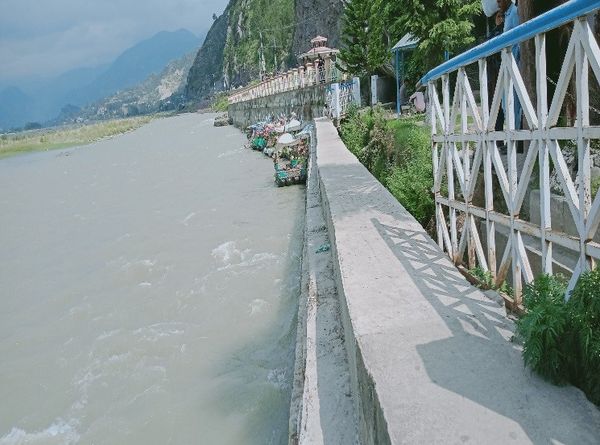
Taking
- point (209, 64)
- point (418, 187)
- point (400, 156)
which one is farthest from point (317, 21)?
point (209, 64)

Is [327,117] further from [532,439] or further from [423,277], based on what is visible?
[532,439]

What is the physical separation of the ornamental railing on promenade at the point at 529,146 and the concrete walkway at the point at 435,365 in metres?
0.40

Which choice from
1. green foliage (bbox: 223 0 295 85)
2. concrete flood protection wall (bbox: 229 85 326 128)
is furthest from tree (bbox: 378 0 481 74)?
green foliage (bbox: 223 0 295 85)

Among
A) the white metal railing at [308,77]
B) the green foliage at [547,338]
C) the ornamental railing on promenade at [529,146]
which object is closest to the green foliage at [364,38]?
the white metal railing at [308,77]

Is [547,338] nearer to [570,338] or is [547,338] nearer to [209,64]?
[570,338]

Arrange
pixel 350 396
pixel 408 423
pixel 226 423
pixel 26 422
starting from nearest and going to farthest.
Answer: pixel 408 423 → pixel 350 396 → pixel 226 423 → pixel 26 422

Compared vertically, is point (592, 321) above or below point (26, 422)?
above

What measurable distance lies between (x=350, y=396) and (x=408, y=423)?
122cm

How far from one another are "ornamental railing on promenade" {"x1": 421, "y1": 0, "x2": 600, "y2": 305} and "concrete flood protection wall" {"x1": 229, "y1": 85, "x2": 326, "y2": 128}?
18.9 m

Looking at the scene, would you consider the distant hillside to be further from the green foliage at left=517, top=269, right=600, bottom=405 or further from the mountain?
the green foliage at left=517, top=269, right=600, bottom=405

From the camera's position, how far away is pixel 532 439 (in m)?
1.94

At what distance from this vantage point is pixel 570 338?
2.12 metres

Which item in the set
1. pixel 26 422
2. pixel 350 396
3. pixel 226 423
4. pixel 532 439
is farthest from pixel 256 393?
pixel 532 439

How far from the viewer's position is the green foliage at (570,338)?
80.2 inches
